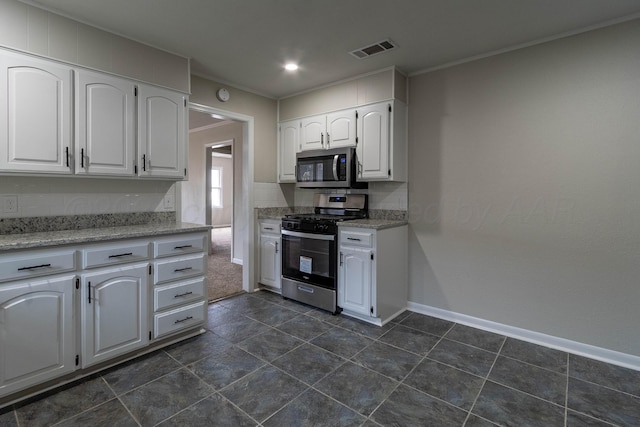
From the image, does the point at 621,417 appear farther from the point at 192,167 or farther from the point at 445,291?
the point at 192,167

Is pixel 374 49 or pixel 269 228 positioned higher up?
pixel 374 49

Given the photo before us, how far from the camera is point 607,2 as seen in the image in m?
2.15

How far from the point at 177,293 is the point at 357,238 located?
1635 mm

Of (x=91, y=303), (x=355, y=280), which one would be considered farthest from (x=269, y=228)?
(x=91, y=303)

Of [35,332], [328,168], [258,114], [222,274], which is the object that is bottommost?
[222,274]

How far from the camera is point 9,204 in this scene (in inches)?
90.3

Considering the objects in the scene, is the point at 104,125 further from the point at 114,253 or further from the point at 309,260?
the point at 309,260

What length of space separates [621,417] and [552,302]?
3.13ft

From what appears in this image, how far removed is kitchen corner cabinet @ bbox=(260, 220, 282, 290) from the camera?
384 centimetres

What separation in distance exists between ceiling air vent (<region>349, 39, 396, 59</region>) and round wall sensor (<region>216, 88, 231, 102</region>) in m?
1.50

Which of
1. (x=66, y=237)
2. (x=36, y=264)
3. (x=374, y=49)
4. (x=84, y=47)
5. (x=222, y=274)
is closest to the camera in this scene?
(x=36, y=264)

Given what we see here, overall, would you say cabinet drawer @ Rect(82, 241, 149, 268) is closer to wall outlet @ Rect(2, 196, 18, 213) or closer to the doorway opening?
wall outlet @ Rect(2, 196, 18, 213)

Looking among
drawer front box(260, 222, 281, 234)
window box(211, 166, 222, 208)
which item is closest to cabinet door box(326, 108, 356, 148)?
drawer front box(260, 222, 281, 234)

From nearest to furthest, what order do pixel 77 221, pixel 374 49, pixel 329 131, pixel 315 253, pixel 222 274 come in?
pixel 77 221 → pixel 374 49 → pixel 315 253 → pixel 329 131 → pixel 222 274
